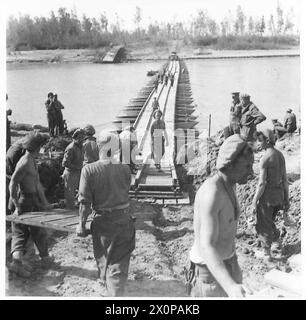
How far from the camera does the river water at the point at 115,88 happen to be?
9.10 metres

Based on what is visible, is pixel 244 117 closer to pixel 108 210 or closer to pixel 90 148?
pixel 90 148

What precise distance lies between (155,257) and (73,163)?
191cm

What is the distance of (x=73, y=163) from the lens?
6809mm

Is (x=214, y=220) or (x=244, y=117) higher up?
(x=244, y=117)

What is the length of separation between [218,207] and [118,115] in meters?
10.1

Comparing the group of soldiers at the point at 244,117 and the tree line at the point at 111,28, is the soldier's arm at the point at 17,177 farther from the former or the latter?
the group of soldiers at the point at 244,117

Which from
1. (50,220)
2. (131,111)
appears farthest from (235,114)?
(131,111)

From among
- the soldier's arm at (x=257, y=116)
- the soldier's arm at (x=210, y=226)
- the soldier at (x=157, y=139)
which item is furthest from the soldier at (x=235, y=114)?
the soldier's arm at (x=210, y=226)

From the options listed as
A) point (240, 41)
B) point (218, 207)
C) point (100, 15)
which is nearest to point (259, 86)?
point (240, 41)

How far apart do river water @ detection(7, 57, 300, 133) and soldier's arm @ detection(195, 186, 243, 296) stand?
217 inches

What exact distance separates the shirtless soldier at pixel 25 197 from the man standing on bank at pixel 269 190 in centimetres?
254

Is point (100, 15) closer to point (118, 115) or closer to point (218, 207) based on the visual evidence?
point (218, 207)

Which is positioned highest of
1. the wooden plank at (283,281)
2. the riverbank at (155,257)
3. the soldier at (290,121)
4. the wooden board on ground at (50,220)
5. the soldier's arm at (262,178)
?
the soldier at (290,121)
